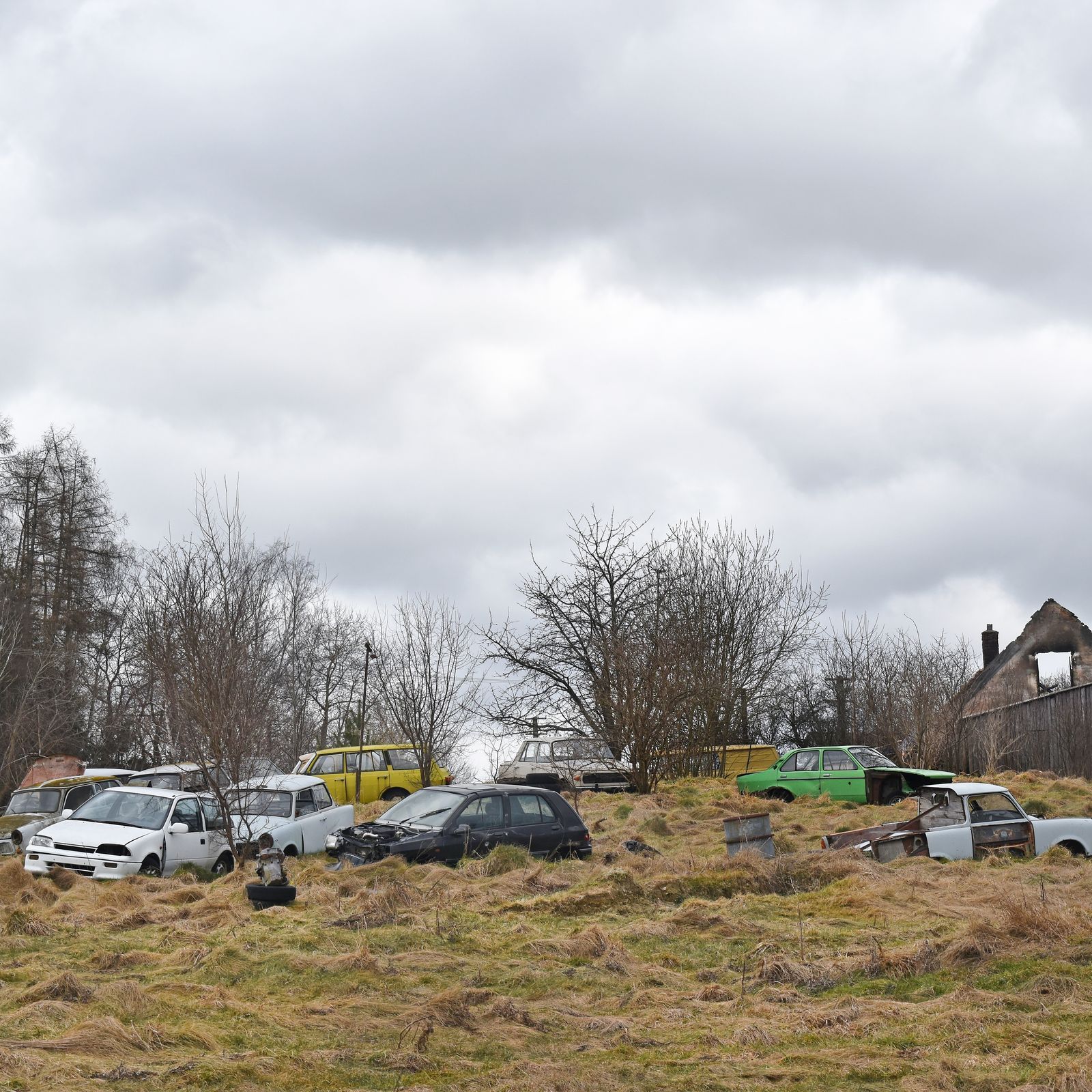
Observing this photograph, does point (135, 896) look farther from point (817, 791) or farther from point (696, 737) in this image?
point (696, 737)

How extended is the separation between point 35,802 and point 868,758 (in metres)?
17.2

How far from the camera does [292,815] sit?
20000mm

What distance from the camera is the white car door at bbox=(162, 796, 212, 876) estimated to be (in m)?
17.6

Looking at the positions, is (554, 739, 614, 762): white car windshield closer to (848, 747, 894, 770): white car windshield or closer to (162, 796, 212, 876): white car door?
(848, 747, 894, 770): white car windshield

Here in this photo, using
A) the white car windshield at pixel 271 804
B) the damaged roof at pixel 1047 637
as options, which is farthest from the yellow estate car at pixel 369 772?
the damaged roof at pixel 1047 637

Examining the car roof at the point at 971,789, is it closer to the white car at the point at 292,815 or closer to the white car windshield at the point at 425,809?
the white car windshield at the point at 425,809

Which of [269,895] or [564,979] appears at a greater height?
[269,895]

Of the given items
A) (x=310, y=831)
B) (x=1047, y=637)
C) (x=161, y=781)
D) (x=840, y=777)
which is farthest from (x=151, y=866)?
(x=1047, y=637)

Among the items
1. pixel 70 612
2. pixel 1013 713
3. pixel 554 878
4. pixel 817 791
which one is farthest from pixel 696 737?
pixel 70 612

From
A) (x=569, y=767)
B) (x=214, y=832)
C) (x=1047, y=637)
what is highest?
(x=1047, y=637)

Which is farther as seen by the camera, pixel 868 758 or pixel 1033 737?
pixel 1033 737

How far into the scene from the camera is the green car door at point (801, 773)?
2477 centimetres

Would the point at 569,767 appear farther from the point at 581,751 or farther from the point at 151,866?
the point at 151,866

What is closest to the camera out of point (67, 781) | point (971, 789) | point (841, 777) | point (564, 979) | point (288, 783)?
point (564, 979)
